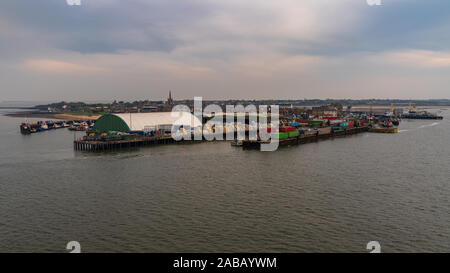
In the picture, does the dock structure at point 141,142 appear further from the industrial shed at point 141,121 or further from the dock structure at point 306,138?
the industrial shed at point 141,121

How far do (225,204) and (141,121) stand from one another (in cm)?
3472

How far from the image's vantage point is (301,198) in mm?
18578

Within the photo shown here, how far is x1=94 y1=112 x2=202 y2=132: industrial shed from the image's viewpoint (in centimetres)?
4684

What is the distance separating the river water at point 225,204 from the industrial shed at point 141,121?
15525 millimetres

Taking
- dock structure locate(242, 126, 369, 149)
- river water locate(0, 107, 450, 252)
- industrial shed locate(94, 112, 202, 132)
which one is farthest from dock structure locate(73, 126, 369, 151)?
river water locate(0, 107, 450, 252)

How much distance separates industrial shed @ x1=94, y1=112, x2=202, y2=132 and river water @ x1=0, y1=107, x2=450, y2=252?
15.5m

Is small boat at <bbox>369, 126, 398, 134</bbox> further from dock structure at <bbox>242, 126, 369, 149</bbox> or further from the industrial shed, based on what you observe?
the industrial shed

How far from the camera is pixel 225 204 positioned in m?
17.6

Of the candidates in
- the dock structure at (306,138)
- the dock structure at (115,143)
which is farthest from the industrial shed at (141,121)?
the dock structure at (306,138)

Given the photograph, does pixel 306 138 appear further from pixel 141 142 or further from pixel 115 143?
pixel 115 143

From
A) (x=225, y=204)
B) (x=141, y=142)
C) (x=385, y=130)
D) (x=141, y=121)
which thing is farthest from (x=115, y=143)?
(x=385, y=130)
